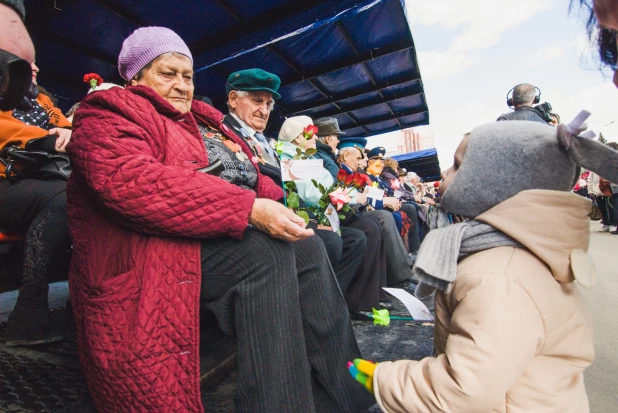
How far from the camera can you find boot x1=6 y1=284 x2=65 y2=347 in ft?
5.06

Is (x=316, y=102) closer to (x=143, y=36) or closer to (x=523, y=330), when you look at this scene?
(x=143, y=36)

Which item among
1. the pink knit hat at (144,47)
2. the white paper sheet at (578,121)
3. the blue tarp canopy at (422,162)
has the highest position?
the blue tarp canopy at (422,162)

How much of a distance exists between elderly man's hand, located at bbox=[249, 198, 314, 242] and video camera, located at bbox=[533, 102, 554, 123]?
2835 mm

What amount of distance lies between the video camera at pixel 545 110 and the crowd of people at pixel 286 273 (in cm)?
213

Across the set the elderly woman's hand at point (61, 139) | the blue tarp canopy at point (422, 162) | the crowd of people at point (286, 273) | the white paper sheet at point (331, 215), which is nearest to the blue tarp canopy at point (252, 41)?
the elderly woman's hand at point (61, 139)

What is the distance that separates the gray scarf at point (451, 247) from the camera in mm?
862

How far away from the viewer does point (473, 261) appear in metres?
0.87

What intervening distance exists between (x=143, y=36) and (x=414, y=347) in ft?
6.97

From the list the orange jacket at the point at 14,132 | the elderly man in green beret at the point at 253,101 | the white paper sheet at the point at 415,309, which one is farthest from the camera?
the elderly man in green beret at the point at 253,101

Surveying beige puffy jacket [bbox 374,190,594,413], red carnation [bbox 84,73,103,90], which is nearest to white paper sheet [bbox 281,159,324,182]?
beige puffy jacket [bbox 374,190,594,413]

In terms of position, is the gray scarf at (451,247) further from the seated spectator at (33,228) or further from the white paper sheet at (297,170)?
the seated spectator at (33,228)

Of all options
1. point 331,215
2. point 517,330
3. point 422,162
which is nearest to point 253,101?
point 331,215

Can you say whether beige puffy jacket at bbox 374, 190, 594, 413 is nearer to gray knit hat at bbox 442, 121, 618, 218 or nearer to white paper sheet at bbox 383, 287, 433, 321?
gray knit hat at bbox 442, 121, 618, 218

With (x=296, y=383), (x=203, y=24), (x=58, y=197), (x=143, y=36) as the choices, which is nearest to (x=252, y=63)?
(x=203, y=24)
